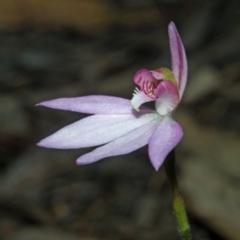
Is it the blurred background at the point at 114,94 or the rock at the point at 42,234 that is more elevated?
the blurred background at the point at 114,94

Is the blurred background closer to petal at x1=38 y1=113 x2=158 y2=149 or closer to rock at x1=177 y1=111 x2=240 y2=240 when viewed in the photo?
rock at x1=177 y1=111 x2=240 y2=240

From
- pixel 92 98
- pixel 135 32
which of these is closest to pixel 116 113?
pixel 92 98

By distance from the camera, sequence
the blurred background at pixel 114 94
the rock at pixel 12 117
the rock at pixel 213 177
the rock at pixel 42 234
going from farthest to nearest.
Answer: the rock at pixel 12 117 → the blurred background at pixel 114 94 → the rock at pixel 42 234 → the rock at pixel 213 177

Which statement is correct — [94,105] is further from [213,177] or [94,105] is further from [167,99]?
[213,177]

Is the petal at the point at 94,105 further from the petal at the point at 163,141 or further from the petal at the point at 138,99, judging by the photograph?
the petal at the point at 163,141

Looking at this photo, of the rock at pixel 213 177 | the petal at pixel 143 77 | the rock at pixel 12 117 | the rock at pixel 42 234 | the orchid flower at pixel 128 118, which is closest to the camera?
the orchid flower at pixel 128 118

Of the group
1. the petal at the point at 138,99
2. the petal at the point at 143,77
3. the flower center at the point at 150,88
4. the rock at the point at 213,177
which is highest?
the petal at the point at 143,77

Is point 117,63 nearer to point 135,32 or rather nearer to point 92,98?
point 135,32

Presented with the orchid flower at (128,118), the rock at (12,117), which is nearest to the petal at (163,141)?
the orchid flower at (128,118)
